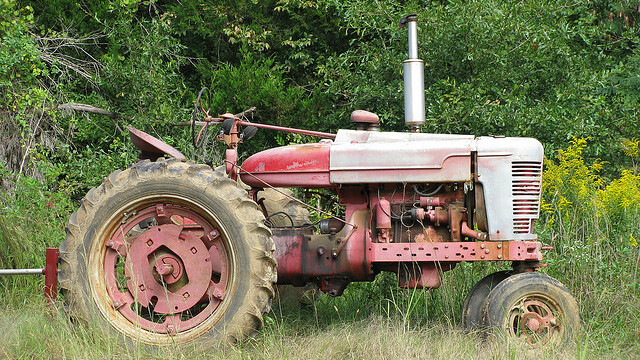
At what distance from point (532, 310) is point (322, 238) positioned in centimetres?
135

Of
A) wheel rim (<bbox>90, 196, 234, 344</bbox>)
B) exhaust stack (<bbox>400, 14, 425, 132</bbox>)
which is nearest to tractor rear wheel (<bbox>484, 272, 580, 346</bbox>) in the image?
exhaust stack (<bbox>400, 14, 425, 132</bbox>)

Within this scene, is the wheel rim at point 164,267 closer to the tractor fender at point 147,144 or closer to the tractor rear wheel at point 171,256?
the tractor rear wheel at point 171,256

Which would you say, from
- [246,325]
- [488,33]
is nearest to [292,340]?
[246,325]

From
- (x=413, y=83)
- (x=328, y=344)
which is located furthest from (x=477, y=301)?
(x=413, y=83)

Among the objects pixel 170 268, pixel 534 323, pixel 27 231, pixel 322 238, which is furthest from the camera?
pixel 27 231

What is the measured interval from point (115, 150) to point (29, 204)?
2281mm

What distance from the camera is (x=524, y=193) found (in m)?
4.32

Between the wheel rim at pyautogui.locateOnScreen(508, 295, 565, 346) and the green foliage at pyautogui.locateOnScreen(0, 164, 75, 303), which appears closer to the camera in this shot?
the wheel rim at pyautogui.locateOnScreen(508, 295, 565, 346)

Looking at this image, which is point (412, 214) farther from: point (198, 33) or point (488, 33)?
point (198, 33)

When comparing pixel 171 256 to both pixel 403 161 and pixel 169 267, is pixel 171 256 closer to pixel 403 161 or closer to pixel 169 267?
pixel 169 267

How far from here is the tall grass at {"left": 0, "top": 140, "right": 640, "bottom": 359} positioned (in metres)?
4.09

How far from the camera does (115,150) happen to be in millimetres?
8906

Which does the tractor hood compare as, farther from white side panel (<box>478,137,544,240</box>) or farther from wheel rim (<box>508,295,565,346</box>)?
wheel rim (<box>508,295,565,346</box>)

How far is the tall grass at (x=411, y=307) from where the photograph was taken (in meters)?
4.09
